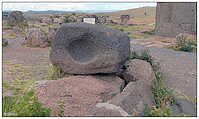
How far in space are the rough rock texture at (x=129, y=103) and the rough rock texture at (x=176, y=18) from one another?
39.7ft

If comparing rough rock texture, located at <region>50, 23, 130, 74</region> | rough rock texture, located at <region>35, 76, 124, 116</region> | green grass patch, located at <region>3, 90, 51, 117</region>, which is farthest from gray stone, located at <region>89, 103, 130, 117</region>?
rough rock texture, located at <region>50, 23, 130, 74</region>

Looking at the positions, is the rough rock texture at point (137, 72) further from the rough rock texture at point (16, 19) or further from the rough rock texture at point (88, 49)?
the rough rock texture at point (16, 19)

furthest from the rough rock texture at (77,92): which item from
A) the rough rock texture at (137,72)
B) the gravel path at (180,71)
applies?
the gravel path at (180,71)

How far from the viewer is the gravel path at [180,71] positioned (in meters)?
7.82

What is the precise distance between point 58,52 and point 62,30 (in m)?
0.47

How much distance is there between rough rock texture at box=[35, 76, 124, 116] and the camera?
5.74m

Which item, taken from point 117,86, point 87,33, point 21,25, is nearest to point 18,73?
point 87,33

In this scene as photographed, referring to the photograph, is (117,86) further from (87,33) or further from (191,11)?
(191,11)

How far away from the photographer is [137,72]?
757 cm

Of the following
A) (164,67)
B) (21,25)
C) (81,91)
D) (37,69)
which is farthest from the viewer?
(21,25)

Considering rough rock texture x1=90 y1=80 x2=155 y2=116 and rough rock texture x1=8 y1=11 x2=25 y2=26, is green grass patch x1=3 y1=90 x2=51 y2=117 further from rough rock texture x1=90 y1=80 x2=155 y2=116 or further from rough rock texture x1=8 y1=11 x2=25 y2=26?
rough rock texture x1=8 y1=11 x2=25 y2=26

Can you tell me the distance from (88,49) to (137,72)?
1.20 metres

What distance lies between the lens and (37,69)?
955 centimetres

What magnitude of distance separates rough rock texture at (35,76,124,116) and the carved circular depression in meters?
0.50
